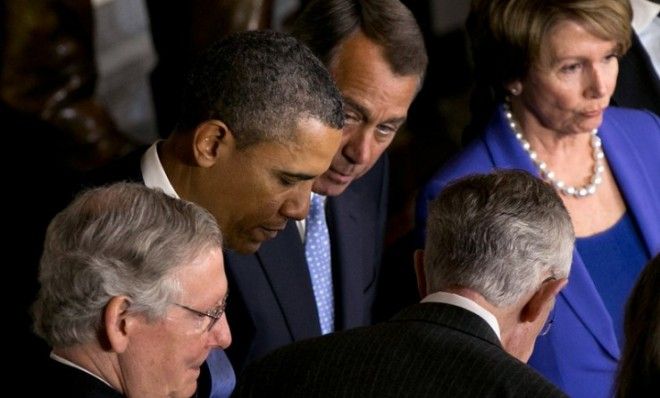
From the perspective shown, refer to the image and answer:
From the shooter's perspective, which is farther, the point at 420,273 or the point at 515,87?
the point at 515,87

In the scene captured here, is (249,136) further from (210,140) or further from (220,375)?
(220,375)

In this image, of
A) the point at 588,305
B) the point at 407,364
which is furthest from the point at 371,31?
the point at 407,364

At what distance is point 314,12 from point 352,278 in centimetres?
58

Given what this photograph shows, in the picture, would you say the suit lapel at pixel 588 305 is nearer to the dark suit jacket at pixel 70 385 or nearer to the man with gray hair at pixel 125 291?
the man with gray hair at pixel 125 291

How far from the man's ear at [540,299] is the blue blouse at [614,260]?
0.92 meters

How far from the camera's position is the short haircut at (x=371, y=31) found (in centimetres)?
312

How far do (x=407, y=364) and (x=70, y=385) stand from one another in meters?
0.51

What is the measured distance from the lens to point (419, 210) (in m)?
3.31

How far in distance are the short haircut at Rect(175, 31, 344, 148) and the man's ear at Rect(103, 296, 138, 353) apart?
51 cm

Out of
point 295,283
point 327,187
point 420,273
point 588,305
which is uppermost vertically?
point 420,273

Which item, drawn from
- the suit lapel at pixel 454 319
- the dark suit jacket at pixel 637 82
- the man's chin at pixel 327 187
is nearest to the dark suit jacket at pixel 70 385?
the suit lapel at pixel 454 319

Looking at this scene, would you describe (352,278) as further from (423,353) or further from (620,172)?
(423,353)

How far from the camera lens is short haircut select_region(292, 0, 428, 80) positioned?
10.2ft

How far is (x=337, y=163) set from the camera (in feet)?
10.2
